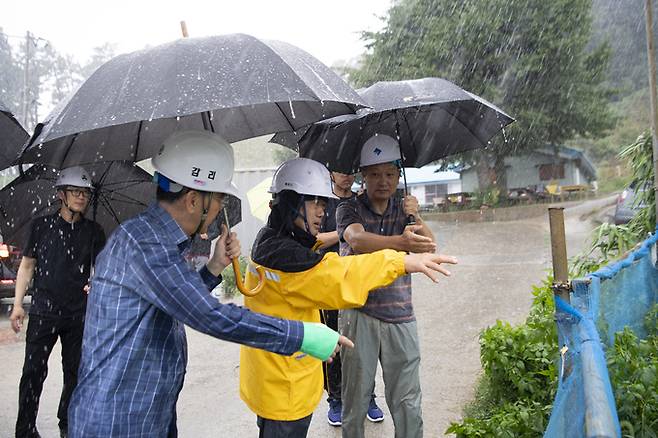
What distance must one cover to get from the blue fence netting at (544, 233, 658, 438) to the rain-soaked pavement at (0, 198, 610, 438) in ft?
5.39

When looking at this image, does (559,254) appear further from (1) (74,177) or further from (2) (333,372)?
(1) (74,177)

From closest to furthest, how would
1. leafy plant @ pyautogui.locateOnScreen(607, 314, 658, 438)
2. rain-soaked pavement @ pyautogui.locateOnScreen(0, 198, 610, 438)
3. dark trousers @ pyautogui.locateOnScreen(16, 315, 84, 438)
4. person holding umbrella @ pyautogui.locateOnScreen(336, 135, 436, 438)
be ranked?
leafy plant @ pyautogui.locateOnScreen(607, 314, 658, 438) → person holding umbrella @ pyautogui.locateOnScreen(336, 135, 436, 438) → dark trousers @ pyautogui.locateOnScreen(16, 315, 84, 438) → rain-soaked pavement @ pyautogui.locateOnScreen(0, 198, 610, 438)

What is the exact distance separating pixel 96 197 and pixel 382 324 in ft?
6.81

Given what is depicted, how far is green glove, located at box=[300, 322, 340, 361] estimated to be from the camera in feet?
6.44

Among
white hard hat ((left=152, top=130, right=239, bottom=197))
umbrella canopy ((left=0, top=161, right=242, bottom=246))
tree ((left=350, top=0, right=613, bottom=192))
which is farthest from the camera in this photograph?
tree ((left=350, top=0, right=613, bottom=192))

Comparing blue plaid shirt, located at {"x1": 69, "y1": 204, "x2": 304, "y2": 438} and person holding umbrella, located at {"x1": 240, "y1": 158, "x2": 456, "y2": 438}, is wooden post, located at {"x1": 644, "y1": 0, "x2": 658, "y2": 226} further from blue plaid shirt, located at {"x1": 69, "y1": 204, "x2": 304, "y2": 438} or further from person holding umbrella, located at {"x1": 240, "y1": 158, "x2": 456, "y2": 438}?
Result: blue plaid shirt, located at {"x1": 69, "y1": 204, "x2": 304, "y2": 438}

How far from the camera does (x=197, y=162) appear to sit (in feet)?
6.94

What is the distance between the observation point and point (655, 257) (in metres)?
4.23

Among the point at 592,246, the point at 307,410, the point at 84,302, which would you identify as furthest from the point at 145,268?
the point at 592,246

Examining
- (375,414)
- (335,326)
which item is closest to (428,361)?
(375,414)

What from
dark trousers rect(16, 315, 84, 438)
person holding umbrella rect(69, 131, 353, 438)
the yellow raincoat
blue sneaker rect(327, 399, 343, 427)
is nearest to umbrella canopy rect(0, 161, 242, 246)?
dark trousers rect(16, 315, 84, 438)

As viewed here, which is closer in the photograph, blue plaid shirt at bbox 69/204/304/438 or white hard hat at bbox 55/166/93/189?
blue plaid shirt at bbox 69/204/304/438

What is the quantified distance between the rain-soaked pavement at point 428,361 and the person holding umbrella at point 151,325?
244cm

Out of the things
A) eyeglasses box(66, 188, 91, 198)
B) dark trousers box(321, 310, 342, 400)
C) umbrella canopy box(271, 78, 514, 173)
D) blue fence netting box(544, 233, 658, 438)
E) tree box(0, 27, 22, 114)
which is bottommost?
dark trousers box(321, 310, 342, 400)
